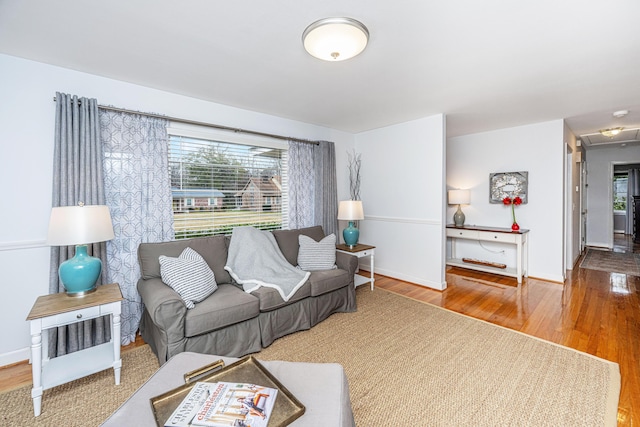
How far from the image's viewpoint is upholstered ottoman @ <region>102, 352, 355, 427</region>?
1065mm

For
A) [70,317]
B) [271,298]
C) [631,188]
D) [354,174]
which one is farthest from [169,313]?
[631,188]

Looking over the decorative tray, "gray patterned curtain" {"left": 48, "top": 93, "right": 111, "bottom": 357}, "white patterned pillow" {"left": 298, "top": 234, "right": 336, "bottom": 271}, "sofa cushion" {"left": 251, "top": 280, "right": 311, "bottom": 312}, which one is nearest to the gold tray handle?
the decorative tray

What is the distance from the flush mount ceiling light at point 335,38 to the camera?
1.68 metres

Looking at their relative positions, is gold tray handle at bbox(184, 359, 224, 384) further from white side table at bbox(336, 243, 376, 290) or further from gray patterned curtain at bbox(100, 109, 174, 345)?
white side table at bbox(336, 243, 376, 290)

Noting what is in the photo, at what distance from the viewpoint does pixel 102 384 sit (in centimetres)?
193

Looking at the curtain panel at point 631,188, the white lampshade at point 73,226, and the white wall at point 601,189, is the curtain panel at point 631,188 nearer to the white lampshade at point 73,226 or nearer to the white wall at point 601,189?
the white wall at point 601,189

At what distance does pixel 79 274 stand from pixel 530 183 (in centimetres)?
562

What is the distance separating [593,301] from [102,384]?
5124 mm

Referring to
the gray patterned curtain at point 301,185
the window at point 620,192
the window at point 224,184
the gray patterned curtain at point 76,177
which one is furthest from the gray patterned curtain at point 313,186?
the window at point 620,192

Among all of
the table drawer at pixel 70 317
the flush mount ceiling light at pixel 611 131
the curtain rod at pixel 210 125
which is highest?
the flush mount ceiling light at pixel 611 131

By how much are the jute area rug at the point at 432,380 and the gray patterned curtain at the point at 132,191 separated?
632mm

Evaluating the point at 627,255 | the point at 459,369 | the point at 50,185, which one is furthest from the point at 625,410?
the point at 627,255

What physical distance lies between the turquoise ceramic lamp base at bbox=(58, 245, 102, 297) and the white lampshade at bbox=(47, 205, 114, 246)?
0.19 m

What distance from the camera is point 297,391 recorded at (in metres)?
1.23
